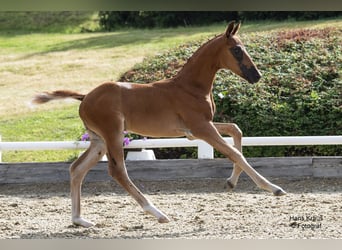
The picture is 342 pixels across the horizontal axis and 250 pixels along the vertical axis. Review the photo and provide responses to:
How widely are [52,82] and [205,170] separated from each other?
541cm

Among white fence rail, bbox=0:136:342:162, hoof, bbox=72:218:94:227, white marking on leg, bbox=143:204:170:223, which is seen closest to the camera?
white marking on leg, bbox=143:204:170:223

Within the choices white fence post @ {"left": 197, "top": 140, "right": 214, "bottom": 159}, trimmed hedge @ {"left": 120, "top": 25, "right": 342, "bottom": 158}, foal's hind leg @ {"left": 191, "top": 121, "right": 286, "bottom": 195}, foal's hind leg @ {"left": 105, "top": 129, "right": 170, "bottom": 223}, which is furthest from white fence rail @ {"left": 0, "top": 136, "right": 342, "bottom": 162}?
foal's hind leg @ {"left": 105, "top": 129, "right": 170, "bottom": 223}

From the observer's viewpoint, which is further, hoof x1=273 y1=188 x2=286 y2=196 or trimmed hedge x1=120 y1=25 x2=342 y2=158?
trimmed hedge x1=120 y1=25 x2=342 y2=158

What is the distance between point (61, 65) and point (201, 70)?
758 centimetres

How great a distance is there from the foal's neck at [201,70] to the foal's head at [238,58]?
0.14 metres

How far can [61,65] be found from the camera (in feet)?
37.4

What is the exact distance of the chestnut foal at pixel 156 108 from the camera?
3.92 meters

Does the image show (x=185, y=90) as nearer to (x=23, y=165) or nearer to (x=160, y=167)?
(x=160, y=167)

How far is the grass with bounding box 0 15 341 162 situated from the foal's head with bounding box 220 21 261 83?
4428mm

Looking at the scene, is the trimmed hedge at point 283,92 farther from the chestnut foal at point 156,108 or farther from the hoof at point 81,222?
the hoof at point 81,222

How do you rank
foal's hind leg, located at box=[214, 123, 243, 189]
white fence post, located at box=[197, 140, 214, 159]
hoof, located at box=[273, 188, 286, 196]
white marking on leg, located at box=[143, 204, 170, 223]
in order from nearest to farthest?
hoof, located at box=[273, 188, 286, 196] → white marking on leg, located at box=[143, 204, 170, 223] → foal's hind leg, located at box=[214, 123, 243, 189] → white fence post, located at box=[197, 140, 214, 159]

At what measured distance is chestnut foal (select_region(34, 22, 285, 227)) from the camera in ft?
12.9

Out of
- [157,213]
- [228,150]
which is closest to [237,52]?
[228,150]

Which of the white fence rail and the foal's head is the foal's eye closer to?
the foal's head
